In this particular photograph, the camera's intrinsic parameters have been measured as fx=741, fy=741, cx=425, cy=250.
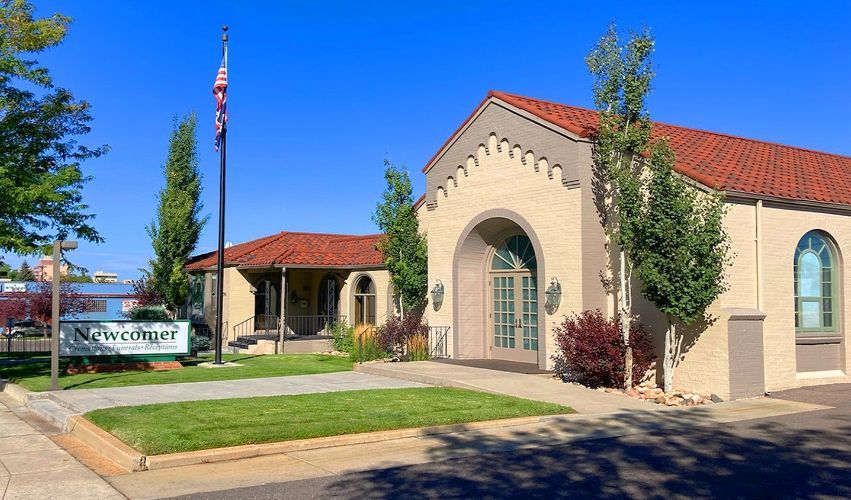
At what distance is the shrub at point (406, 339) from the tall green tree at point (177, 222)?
16.8m

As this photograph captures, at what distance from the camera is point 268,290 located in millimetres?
27719

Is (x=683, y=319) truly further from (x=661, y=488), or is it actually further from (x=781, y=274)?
(x=661, y=488)

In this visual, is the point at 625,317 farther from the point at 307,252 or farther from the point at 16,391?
the point at 307,252

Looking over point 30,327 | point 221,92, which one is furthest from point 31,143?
point 30,327

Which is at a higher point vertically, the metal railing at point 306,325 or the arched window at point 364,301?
the arched window at point 364,301

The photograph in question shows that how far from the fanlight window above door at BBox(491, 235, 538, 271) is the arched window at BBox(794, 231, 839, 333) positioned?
5727 mm

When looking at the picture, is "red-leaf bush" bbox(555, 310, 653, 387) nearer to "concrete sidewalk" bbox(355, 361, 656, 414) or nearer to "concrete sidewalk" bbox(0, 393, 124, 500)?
"concrete sidewalk" bbox(355, 361, 656, 414)

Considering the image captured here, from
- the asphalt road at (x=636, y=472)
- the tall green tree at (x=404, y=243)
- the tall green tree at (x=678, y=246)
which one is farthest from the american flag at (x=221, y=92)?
the asphalt road at (x=636, y=472)

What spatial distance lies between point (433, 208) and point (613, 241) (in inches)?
241

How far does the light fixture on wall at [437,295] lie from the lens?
19.6m

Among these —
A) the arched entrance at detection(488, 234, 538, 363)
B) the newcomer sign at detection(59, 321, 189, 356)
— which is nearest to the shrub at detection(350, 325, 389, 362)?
the arched entrance at detection(488, 234, 538, 363)

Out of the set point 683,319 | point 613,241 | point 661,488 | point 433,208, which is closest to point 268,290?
point 433,208

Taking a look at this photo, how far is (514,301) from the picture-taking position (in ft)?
61.0

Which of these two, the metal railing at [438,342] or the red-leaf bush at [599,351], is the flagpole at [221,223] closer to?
the metal railing at [438,342]
